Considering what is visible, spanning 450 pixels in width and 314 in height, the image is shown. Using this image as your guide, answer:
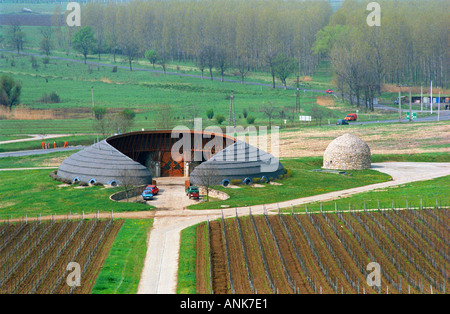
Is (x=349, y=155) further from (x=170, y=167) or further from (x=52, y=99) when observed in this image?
(x=52, y=99)

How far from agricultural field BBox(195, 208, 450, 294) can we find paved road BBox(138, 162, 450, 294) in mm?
1947

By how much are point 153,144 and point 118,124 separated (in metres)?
39.2

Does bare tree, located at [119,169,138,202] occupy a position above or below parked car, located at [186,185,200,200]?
above

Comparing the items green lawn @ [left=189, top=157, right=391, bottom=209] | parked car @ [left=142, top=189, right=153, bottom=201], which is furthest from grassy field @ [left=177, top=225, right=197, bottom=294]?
parked car @ [left=142, top=189, right=153, bottom=201]

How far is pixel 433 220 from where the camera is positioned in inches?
2047

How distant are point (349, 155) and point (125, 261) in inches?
1895

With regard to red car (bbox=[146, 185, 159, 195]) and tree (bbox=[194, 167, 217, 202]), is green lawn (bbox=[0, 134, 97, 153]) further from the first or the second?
tree (bbox=[194, 167, 217, 202])

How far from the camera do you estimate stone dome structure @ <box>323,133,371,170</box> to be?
84.1 metres

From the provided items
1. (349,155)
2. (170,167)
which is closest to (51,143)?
(170,167)

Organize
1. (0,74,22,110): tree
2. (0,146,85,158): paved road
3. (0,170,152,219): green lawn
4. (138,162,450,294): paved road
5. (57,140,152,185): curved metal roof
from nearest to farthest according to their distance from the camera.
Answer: (138,162,450,294): paved road, (0,170,152,219): green lawn, (57,140,152,185): curved metal roof, (0,146,85,158): paved road, (0,74,22,110): tree

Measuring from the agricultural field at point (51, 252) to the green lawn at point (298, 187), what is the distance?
13335 millimetres

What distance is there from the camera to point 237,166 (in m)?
71.2

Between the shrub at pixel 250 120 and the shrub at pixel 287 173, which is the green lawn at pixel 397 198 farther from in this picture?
the shrub at pixel 250 120
